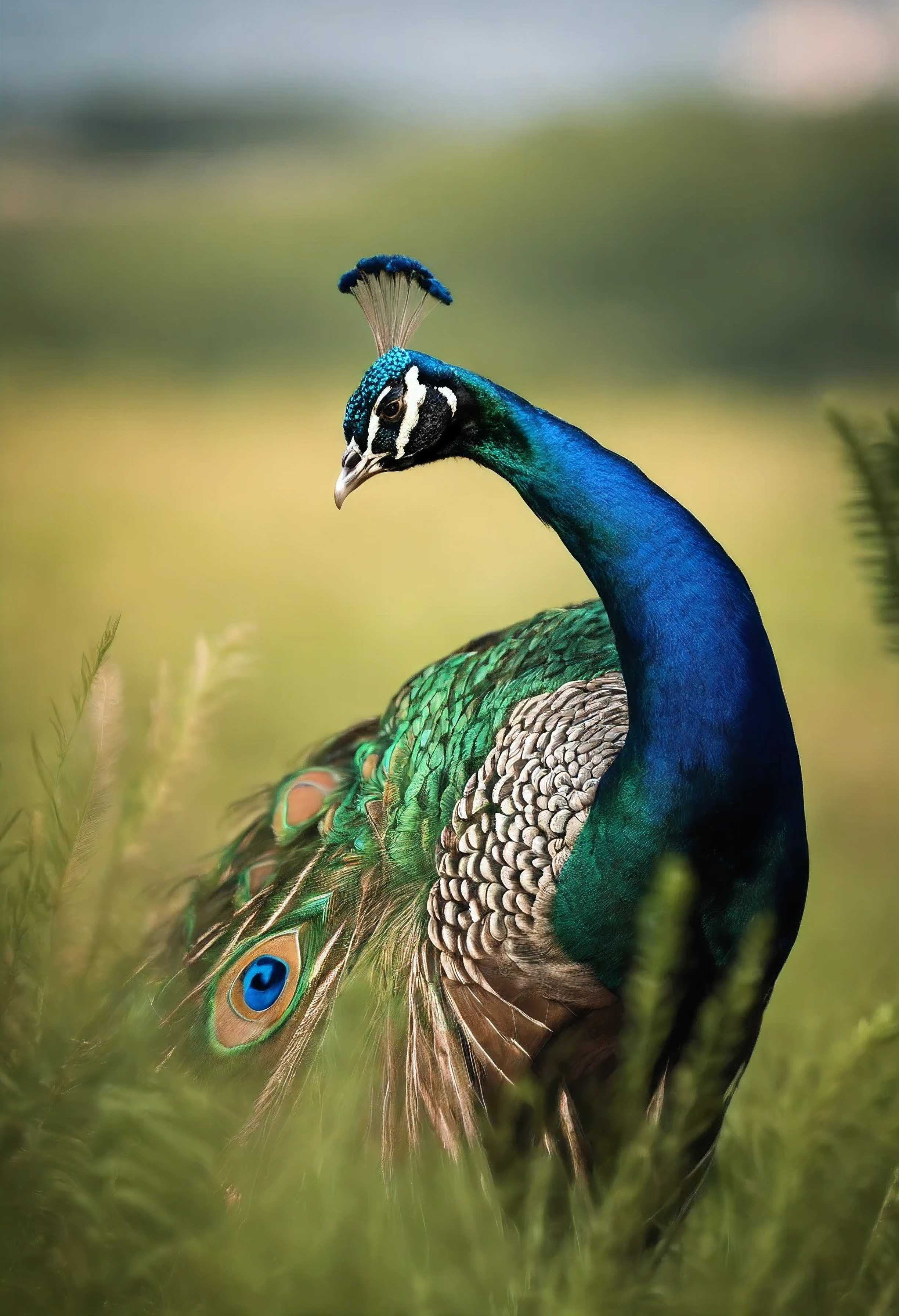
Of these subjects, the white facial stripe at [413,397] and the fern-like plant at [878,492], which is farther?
the white facial stripe at [413,397]

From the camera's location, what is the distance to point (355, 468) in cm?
75

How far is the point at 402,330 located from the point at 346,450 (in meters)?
0.09

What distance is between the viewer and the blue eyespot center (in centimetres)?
75

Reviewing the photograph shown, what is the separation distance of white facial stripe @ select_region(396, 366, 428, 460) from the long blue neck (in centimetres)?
5

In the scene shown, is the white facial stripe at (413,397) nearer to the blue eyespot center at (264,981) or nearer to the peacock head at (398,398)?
the peacock head at (398,398)

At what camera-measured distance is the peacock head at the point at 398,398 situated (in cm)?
72

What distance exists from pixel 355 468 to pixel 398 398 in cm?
5

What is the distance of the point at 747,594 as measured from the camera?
0.68m

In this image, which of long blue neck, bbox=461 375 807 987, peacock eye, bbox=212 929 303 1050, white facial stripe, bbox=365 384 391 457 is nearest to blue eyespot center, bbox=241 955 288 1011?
peacock eye, bbox=212 929 303 1050

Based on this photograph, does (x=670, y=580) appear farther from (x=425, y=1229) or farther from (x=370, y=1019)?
(x=425, y=1229)

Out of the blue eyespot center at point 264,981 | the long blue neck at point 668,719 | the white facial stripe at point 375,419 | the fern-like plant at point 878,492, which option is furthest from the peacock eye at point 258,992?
the fern-like plant at point 878,492

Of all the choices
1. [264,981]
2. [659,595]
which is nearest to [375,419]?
[659,595]

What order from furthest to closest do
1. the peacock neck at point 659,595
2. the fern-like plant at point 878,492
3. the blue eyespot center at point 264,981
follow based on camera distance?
the blue eyespot center at point 264,981, the peacock neck at point 659,595, the fern-like plant at point 878,492

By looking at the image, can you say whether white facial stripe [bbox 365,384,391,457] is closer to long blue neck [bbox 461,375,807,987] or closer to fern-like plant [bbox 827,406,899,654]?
long blue neck [bbox 461,375,807,987]
